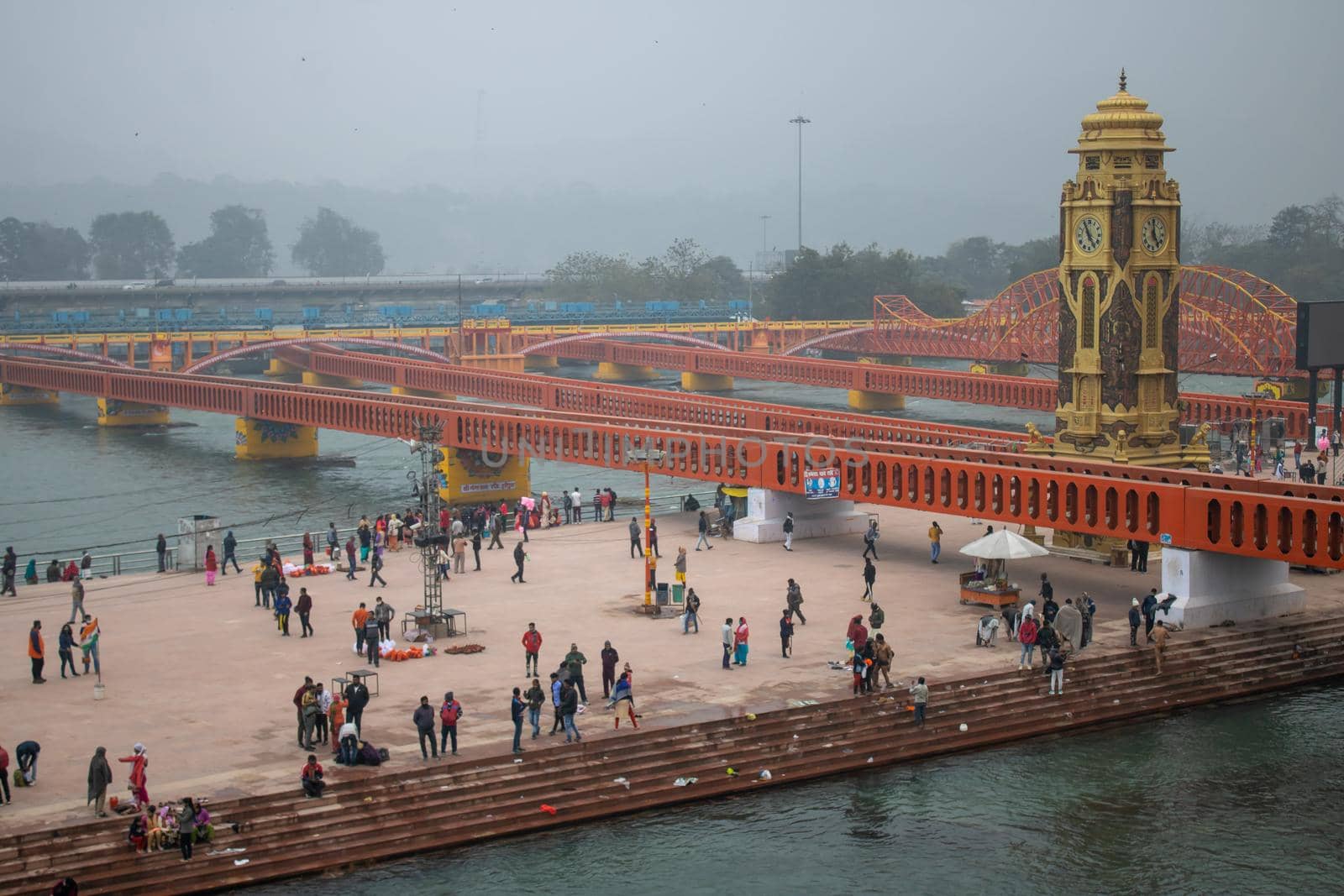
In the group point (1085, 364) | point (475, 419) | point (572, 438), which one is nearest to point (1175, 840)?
point (1085, 364)

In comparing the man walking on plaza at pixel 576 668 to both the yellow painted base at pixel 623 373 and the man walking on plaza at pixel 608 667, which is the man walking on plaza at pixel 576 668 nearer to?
the man walking on plaza at pixel 608 667

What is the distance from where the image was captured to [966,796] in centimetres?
3881

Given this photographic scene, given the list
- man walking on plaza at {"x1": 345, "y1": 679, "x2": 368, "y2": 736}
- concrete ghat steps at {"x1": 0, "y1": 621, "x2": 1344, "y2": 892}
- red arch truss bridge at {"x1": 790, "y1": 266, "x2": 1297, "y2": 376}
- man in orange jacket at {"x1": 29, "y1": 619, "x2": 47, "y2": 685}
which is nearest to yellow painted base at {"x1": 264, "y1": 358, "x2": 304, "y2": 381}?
red arch truss bridge at {"x1": 790, "y1": 266, "x2": 1297, "y2": 376}

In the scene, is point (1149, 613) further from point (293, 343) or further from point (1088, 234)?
point (293, 343)

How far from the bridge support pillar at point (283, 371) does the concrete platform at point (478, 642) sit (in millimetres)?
110705

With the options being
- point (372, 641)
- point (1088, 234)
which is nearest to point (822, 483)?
point (1088, 234)

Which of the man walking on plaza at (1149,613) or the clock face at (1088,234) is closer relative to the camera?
the man walking on plaza at (1149,613)

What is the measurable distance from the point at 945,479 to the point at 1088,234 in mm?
9762

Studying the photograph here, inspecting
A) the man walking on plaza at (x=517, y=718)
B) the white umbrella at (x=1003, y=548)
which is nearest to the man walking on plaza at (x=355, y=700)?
the man walking on plaza at (x=517, y=718)

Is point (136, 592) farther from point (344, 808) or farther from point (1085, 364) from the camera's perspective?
point (1085, 364)

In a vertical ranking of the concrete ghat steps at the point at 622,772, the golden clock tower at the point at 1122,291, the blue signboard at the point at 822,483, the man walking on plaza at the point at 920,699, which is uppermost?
the golden clock tower at the point at 1122,291

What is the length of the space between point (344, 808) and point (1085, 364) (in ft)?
115

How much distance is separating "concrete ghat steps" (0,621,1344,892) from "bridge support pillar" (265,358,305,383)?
131485 mm

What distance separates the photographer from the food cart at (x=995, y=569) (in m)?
49.7
